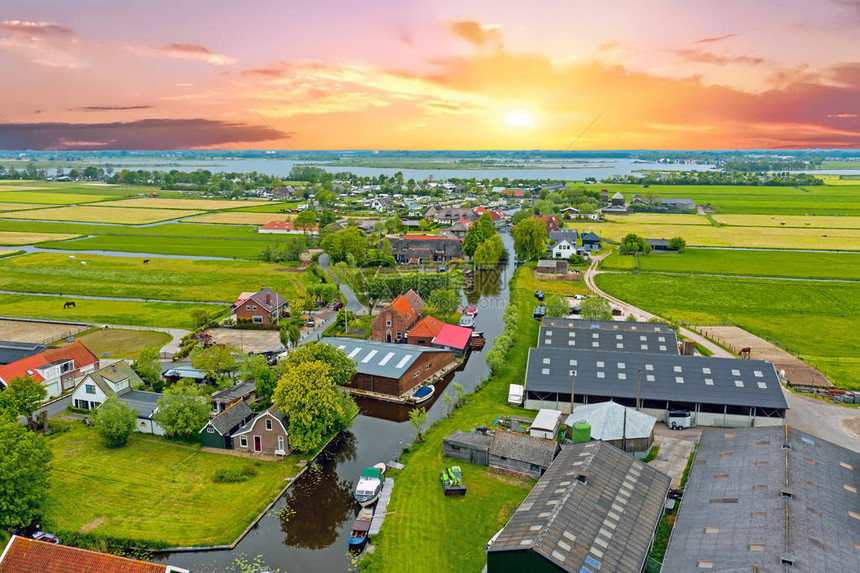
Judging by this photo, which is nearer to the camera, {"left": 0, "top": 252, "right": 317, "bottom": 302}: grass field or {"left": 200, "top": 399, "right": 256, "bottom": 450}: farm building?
{"left": 200, "top": 399, "right": 256, "bottom": 450}: farm building

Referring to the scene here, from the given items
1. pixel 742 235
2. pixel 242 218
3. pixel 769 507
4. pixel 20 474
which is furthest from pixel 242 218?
pixel 769 507

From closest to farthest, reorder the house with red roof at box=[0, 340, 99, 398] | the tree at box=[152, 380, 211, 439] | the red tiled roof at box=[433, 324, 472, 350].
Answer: the tree at box=[152, 380, 211, 439]
the house with red roof at box=[0, 340, 99, 398]
the red tiled roof at box=[433, 324, 472, 350]

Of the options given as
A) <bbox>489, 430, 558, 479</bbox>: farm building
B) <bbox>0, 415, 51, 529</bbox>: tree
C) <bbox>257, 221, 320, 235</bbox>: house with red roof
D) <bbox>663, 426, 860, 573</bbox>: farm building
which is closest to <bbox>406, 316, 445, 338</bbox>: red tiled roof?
<bbox>489, 430, 558, 479</bbox>: farm building

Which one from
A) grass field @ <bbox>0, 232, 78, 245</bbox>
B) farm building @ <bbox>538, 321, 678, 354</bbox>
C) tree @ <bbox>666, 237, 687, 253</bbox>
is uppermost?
tree @ <bbox>666, 237, 687, 253</bbox>

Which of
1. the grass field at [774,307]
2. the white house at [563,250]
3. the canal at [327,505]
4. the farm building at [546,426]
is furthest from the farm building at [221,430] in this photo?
the white house at [563,250]

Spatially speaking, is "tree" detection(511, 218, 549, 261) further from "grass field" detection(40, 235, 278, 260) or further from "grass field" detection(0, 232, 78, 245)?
"grass field" detection(0, 232, 78, 245)

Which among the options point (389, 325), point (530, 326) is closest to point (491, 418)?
point (389, 325)

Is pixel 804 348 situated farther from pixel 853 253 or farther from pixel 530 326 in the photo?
pixel 853 253
